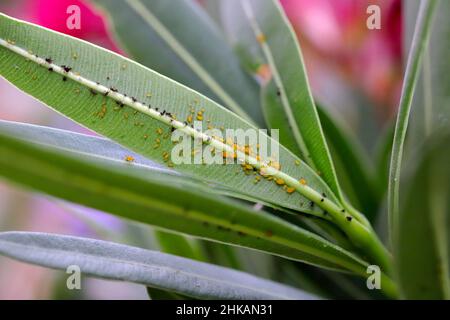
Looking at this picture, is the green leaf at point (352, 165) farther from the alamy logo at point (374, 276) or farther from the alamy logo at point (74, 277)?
the alamy logo at point (74, 277)

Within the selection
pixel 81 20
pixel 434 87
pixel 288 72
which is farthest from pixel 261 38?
pixel 81 20

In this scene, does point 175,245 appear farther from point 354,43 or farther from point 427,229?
point 354,43

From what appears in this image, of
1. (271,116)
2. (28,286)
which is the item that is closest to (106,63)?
(271,116)

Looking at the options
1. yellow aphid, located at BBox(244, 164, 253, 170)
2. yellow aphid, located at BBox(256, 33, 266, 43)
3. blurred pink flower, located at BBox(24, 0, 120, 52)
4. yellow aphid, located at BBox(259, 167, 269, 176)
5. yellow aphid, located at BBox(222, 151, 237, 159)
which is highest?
blurred pink flower, located at BBox(24, 0, 120, 52)

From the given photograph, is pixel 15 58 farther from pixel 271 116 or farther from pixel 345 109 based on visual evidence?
pixel 345 109

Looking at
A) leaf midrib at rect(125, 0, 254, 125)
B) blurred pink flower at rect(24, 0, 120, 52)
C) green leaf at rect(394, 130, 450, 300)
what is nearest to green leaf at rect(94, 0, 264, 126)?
leaf midrib at rect(125, 0, 254, 125)

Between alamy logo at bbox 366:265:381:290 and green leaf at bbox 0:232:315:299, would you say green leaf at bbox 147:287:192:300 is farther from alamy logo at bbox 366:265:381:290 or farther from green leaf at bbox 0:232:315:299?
alamy logo at bbox 366:265:381:290

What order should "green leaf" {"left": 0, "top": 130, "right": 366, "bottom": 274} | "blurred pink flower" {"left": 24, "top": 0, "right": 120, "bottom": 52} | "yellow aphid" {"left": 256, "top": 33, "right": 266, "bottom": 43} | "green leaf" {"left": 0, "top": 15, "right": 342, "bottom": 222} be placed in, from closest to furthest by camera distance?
1. "green leaf" {"left": 0, "top": 130, "right": 366, "bottom": 274}
2. "green leaf" {"left": 0, "top": 15, "right": 342, "bottom": 222}
3. "yellow aphid" {"left": 256, "top": 33, "right": 266, "bottom": 43}
4. "blurred pink flower" {"left": 24, "top": 0, "right": 120, "bottom": 52}

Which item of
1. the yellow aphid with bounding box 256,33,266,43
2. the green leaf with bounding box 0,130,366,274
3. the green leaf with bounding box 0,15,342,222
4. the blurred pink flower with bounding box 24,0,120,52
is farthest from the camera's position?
the blurred pink flower with bounding box 24,0,120,52
